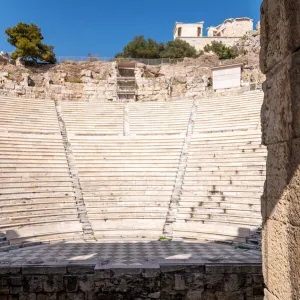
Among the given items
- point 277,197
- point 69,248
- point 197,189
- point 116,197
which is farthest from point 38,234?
point 277,197

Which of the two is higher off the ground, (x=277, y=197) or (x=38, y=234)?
(x=277, y=197)

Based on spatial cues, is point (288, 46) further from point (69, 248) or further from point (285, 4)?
point (69, 248)

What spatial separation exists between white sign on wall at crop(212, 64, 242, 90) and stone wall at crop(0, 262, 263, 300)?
50.2ft

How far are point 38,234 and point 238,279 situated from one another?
19.8ft

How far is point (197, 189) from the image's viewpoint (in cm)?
1147

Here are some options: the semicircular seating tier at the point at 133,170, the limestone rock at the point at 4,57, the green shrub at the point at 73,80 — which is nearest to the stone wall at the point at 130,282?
the semicircular seating tier at the point at 133,170

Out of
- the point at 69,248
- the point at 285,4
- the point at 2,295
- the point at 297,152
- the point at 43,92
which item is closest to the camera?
the point at 297,152

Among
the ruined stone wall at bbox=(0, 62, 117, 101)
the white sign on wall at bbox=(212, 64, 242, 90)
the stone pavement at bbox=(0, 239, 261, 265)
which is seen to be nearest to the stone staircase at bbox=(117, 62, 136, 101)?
the ruined stone wall at bbox=(0, 62, 117, 101)

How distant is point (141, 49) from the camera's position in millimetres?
34219

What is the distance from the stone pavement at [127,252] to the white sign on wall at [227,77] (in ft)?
41.3

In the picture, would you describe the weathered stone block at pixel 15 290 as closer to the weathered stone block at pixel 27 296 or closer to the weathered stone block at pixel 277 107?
the weathered stone block at pixel 27 296

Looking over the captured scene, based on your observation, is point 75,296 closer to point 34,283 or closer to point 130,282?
point 34,283

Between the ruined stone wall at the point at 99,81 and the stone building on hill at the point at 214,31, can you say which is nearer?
the ruined stone wall at the point at 99,81

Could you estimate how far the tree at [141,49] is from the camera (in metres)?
33.8
